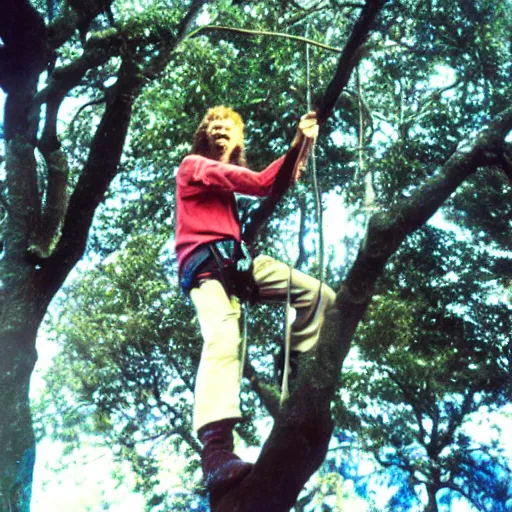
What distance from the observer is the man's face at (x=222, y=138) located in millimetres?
3328

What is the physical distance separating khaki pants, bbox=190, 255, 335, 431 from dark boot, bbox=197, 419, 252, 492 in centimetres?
3

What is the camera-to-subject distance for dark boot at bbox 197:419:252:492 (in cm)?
214

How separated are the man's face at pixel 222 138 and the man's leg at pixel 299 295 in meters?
0.70

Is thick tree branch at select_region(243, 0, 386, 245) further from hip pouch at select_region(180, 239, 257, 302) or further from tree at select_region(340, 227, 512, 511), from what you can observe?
tree at select_region(340, 227, 512, 511)

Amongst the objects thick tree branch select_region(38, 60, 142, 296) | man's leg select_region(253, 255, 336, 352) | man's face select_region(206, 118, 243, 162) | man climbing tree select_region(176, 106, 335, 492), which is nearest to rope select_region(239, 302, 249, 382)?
man climbing tree select_region(176, 106, 335, 492)

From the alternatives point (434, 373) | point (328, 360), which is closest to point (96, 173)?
point (328, 360)

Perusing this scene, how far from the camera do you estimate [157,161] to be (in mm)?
7164

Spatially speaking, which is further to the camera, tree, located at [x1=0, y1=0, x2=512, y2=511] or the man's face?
the man's face

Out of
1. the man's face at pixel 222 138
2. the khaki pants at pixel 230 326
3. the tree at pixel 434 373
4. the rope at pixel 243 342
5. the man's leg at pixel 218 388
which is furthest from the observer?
the tree at pixel 434 373

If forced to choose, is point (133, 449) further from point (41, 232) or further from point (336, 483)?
point (41, 232)

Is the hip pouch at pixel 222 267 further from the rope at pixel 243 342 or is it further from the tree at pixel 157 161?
the tree at pixel 157 161

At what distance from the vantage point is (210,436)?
230 cm

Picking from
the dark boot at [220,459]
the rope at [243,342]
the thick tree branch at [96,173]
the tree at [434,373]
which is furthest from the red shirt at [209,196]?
the tree at [434,373]

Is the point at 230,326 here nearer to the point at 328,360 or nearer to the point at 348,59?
the point at 328,360
